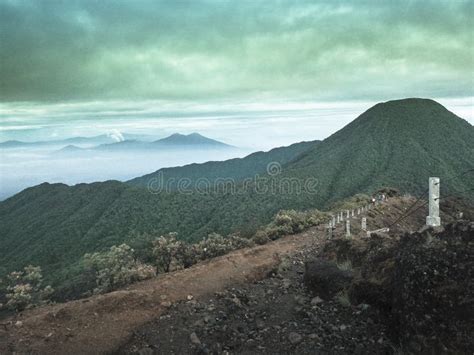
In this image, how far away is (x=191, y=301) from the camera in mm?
8062

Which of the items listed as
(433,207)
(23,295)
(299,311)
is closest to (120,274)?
(23,295)

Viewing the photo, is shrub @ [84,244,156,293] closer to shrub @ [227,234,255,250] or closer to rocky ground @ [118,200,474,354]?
rocky ground @ [118,200,474,354]

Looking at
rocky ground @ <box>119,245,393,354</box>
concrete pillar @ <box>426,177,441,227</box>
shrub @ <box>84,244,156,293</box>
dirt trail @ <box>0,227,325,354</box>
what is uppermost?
concrete pillar @ <box>426,177,441,227</box>

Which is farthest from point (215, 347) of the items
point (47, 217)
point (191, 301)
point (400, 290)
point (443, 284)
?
point (47, 217)

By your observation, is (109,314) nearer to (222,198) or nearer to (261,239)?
(261,239)

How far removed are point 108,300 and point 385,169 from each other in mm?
81984

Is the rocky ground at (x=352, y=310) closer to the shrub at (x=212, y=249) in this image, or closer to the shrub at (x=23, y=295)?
the shrub at (x=23, y=295)

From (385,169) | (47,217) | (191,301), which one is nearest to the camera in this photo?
(191,301)

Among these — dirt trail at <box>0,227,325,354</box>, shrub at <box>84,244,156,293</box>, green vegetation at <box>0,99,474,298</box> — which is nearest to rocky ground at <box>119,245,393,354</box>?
dirt trail at <box>0,227,325,354</box>

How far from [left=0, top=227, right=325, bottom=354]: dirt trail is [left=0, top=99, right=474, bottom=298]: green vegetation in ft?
58.2

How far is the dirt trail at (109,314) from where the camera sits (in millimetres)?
6715

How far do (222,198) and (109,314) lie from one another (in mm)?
70075

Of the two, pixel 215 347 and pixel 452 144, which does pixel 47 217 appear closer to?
pixel 215 347

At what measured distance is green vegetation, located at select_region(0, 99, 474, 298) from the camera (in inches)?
A: 2445
